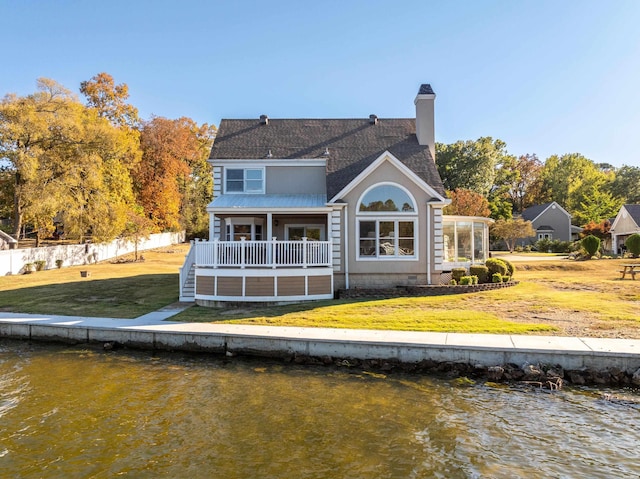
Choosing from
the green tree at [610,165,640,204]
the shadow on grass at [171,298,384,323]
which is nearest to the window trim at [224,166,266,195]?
the shadow on grass at [171,298,384,323]

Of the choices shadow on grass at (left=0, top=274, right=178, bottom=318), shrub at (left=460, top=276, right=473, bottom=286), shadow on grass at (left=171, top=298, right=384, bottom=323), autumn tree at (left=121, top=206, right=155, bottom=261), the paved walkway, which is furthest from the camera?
autumn tree at (left=121, top=206, right=155, bottom=261)

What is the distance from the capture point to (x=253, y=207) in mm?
17578

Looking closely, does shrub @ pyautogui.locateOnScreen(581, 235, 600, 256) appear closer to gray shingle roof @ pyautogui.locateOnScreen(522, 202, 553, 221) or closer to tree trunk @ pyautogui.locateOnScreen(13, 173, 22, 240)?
gray shingle roof @ pyautogui.locateOnScreen(522, 202, 553, 221)

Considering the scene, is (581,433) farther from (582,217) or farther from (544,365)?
(582,217)

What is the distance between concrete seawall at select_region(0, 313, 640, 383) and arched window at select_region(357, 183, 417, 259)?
6458mm

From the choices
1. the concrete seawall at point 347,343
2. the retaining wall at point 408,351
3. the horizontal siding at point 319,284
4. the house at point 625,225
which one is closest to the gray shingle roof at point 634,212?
the house at point 625,225

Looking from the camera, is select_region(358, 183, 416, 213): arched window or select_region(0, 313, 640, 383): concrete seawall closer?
select_region(0, 313, 640, 383): concrete seawall

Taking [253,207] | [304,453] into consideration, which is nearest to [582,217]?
[253,207]

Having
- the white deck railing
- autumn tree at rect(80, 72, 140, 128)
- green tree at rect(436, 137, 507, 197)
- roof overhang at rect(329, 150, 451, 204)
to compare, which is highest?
autumn tree at rect(80, 72, 140, 128)

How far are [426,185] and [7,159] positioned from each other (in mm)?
25890

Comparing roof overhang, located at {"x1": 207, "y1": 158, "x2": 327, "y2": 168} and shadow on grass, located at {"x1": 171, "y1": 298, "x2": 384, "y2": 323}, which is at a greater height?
roof overhang, located at {"x1": 207, "y1": 158, "x2": 327, "y2": 168}

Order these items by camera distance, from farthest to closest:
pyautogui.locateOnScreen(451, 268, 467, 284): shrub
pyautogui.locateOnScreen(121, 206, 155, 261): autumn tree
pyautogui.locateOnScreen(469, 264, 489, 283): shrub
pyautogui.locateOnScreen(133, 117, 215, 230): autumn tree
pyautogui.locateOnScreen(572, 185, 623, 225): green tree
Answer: pyautogui.locateOnScreen(572, 185, 623, 225): green tree, pyautogui.locateOnScreen(133, 117, 215, 230): autumn tree, pyautogui.locateOnScreen(121, 206, 155, 261): autumn tree, pyautogui.locateOnScreen(469, 264, 489, 283): shrub, pyautogui.locateOnScreen(451, 268, 467, 284): shrub

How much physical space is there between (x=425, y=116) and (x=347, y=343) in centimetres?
1342

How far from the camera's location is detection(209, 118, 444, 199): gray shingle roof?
19578 mm
